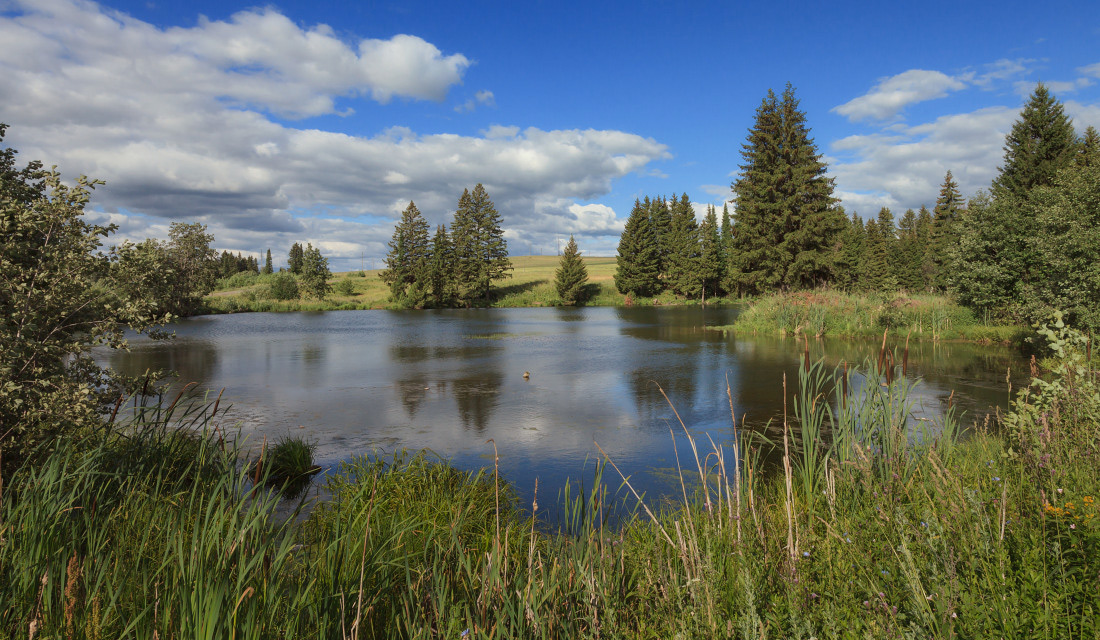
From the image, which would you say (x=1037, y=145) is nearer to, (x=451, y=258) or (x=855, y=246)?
(x=855, y=246)

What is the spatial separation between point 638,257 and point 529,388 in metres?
46.3

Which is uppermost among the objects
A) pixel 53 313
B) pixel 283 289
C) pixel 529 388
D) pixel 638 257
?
pixel 638 257

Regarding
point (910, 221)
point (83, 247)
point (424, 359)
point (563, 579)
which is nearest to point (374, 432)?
point (83, 247)

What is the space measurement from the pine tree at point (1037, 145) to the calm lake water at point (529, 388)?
16.5m

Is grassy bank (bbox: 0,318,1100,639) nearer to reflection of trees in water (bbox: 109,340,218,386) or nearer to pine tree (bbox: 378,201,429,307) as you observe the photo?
reflection of trees in water (bbox: 109,340,218,386)

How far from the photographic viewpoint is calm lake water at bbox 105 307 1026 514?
7949 mm

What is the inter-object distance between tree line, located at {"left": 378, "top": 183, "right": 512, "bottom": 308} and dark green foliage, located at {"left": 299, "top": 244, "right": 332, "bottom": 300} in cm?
610

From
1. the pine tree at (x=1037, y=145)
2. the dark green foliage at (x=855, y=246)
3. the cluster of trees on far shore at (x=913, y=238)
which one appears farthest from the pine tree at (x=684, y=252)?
the pine tree at (x=1037, y=145)

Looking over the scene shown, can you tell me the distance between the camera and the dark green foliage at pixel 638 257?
57656mm

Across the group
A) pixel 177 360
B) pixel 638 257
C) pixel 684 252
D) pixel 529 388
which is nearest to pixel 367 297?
pixel 638 257

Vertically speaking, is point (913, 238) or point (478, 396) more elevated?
point (913, 238)

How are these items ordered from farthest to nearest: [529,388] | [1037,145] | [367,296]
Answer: [367,296], [1037,145], [529,388]

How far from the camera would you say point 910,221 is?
7400cm

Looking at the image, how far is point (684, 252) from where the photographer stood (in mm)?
55750
